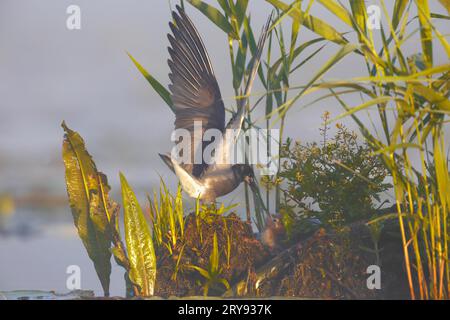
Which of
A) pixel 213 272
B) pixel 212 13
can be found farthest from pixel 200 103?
pixel 213 272

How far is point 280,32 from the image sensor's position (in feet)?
12.4

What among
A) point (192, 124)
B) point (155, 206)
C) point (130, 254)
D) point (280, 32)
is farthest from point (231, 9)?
point (130, 254)

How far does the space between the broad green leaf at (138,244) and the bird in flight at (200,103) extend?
30 centimetres

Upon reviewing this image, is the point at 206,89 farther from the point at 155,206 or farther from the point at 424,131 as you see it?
the point at 424,131

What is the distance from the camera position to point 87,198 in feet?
11.5

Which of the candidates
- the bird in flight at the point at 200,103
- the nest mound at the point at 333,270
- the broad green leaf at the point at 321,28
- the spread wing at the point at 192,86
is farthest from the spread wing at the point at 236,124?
the broad green leaf at the point at 321,28

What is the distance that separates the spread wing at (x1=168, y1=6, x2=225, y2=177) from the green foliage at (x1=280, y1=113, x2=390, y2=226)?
0.47 meters

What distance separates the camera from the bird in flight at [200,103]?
3406 mm

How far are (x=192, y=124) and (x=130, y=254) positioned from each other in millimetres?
790

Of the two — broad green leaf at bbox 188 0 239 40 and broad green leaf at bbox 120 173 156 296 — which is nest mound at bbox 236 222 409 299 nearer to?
broad green leaf at bbox 120 173 156 296

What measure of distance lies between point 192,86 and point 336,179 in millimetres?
940

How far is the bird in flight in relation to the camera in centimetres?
341
